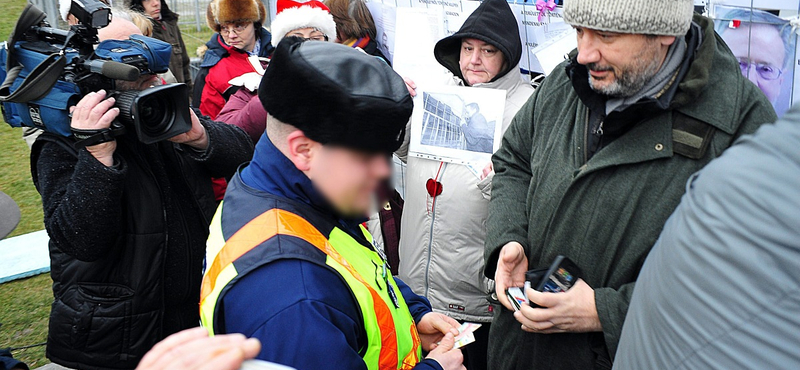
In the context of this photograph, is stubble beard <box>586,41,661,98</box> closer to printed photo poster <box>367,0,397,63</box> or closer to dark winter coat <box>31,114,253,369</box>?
dark winter coat <box>31,114,253,369</box>

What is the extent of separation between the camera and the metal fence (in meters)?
8.08

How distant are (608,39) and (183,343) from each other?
1571 mm

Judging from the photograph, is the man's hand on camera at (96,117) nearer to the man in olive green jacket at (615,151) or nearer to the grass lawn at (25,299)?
the man in olive green jacket at (615,151)

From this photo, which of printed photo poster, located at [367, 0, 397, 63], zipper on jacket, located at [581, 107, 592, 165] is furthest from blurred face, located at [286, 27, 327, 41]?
zipper on jacket, located at [581, 107, 592, 165]

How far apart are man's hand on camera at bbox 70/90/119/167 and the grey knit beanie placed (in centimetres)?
163

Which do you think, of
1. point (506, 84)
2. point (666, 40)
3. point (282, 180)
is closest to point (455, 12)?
point (506, 84)

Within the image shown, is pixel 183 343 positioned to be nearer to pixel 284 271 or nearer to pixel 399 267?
pixel 284 271

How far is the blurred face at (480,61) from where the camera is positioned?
10.2 ft

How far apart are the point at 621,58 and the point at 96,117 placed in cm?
174

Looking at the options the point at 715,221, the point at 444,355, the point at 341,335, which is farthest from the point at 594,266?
the point at 715,221

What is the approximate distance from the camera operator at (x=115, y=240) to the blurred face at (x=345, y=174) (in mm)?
1048

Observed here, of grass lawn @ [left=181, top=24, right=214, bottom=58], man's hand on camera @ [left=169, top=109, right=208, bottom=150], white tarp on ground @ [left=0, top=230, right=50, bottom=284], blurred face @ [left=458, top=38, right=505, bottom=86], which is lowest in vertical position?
white tarp on ground @ [left=0, top=230, right=50, bottom=284]

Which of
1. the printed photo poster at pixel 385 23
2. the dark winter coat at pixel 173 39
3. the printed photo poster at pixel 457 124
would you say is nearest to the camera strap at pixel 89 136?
the printed photo poster at pixel 457 124

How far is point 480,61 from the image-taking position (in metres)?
3.12
